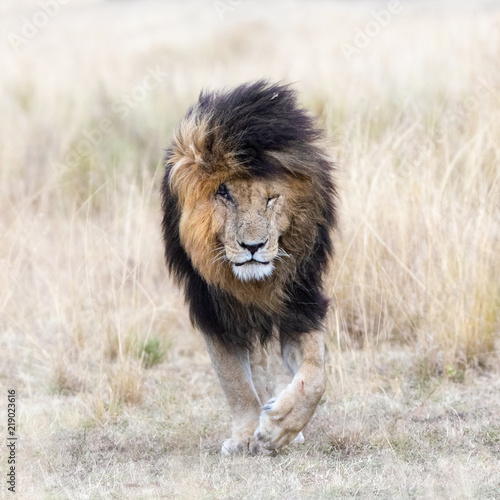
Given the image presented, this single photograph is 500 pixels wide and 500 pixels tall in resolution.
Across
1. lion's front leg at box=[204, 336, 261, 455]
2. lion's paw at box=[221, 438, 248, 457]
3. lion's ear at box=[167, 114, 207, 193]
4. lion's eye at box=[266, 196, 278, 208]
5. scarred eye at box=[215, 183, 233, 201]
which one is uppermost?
lion's ear at box=[167, 114, 207, 193]

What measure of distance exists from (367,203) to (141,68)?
29.4ft

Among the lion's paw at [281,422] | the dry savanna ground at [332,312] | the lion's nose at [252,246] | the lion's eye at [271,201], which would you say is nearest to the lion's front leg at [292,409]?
the lion's paw at [281,422]

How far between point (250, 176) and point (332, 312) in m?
2.29

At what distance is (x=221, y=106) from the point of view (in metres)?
3.99

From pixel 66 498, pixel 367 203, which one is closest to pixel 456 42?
pixel 367 203

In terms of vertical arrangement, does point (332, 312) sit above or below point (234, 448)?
above

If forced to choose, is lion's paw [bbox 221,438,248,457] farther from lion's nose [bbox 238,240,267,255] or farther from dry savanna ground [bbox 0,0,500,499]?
lion's nose [bbox 238,240,267,255]

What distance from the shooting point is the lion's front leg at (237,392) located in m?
4.35

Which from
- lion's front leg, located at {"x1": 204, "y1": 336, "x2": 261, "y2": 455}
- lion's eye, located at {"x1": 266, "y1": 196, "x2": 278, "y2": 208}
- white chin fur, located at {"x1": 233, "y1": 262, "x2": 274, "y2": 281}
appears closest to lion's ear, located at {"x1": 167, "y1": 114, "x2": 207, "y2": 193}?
lion's eye, located at {"x1": 266, "y1": 196, "x2": 278, "y2": 208}

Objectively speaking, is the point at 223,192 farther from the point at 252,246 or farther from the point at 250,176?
the point at 252,246

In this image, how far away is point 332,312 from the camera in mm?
6008

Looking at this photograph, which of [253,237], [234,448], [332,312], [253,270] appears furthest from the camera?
[332,312]

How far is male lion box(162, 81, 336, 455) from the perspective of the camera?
390 cm

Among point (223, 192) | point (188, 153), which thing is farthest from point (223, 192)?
point (188, 153)
